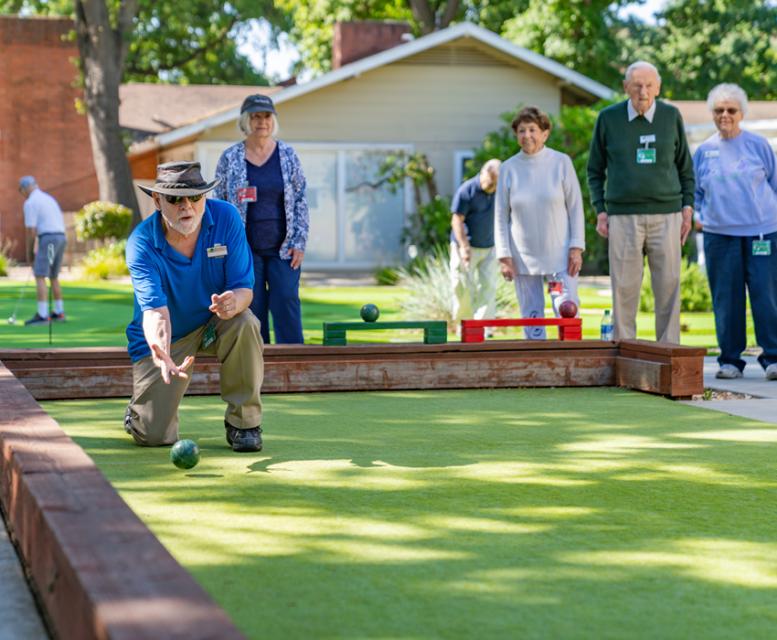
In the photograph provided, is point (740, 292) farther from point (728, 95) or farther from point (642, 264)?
point (728, 95)

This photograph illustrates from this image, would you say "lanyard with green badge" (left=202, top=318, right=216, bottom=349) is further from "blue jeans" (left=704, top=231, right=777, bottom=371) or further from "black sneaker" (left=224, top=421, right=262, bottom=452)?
"blue jeans" (left=704, top=231, right=777, bottom=371)

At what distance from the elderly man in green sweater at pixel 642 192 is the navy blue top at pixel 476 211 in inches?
118

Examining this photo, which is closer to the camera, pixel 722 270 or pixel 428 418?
pixel 428 418

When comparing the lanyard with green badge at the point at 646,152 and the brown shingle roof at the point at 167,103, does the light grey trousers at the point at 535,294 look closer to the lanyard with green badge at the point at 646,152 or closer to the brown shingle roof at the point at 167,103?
the lanyard with green badge at the point at 646,152

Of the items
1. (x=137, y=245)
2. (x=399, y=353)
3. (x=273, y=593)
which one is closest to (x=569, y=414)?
(x=399, y=353)

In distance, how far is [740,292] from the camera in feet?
31.0

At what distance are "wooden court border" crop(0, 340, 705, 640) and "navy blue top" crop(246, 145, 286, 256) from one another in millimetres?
762

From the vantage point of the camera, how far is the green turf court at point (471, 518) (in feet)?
12.1

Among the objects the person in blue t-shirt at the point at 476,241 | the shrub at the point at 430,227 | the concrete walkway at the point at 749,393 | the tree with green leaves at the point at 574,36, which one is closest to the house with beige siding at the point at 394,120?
the shrub at the point at 430,227

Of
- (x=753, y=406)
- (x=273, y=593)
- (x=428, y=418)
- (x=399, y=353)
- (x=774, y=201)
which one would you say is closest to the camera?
(x=273, y=593)

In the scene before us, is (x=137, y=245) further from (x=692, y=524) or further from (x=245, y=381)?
(x=692, y=524)

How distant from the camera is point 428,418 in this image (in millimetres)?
7402

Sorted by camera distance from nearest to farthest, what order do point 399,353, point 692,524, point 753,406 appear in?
point 692,524 < point 753,406 < point 399,353

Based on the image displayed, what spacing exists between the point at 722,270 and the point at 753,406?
→ 68.4 inches
